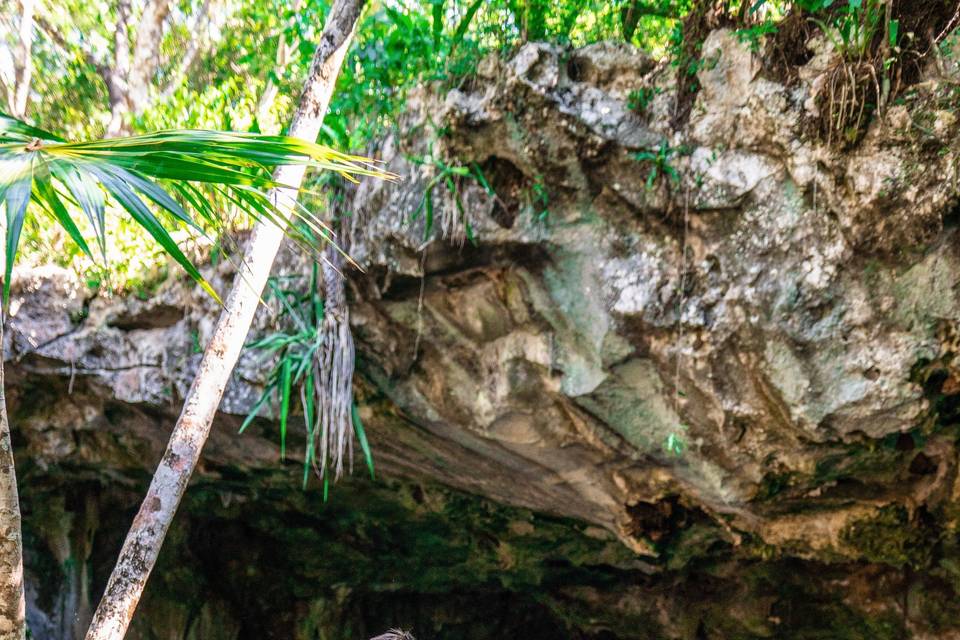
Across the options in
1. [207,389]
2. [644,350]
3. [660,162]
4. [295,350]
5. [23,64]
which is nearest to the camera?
[207,389]

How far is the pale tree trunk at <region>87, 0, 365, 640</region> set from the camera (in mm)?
2203

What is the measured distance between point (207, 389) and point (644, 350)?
158 cm

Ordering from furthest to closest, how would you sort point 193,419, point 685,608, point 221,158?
point 685,608 → point 193,419 → point 221,158

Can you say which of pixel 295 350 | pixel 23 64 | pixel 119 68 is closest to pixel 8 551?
pixel 295 350

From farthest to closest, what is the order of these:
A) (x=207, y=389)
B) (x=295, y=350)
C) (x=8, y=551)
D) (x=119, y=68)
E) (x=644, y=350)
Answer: (x=119, y=68) → (x=295, y=350) → (x=644, y=350) → (x=207, y=389) → (x=8, y=551)

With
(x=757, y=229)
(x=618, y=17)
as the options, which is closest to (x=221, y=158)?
(x=757, y=229)

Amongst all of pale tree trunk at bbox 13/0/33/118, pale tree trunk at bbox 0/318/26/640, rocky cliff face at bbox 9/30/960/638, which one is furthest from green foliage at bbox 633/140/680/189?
pale tree trunk at bbox 13/0/33/118

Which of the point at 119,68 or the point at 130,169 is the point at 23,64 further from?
the point at 130,169

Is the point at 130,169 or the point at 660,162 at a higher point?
the point at 660,162

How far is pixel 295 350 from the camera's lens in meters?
3.49

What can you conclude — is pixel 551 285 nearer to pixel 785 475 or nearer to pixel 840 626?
pixel 785 475

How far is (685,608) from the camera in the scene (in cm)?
485

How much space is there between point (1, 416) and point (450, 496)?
2.83m

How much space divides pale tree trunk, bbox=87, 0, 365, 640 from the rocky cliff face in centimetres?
50
